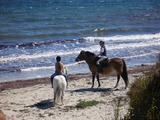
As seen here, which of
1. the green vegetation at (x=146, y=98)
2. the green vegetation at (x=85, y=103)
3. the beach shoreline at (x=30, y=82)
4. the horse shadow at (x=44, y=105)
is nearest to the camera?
the green vegetation at (x=146, y=98)

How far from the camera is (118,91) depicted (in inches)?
549

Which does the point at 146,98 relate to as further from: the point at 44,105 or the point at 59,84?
the point at 44,105

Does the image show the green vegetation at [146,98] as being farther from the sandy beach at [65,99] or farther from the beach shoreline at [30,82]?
the beach shoreline at [30,82]

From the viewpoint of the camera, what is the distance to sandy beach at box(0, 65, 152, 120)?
11055 millimetres

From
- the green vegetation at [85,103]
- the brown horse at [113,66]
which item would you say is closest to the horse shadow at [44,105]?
the green vegetation at [85,103]

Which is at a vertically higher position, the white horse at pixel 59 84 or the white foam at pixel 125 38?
the white foam at pixel 125 38

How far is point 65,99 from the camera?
1308cm

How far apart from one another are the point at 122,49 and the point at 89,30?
1139cm

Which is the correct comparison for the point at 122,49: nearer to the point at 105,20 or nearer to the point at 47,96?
the point at 47,96

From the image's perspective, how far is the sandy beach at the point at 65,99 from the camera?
11055 mm

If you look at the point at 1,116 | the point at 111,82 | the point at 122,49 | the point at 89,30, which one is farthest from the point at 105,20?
the point at 1,116

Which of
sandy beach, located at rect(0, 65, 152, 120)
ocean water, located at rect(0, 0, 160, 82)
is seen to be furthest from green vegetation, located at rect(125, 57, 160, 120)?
ocean water, located at rect(0, 0, 160, 82)

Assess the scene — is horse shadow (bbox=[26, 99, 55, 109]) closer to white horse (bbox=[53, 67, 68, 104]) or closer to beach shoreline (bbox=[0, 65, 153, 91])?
white horse (bbox=[53, 67, 68, 104])

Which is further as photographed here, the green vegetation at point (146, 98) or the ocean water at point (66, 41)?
the ocean water at point (66, 41)
